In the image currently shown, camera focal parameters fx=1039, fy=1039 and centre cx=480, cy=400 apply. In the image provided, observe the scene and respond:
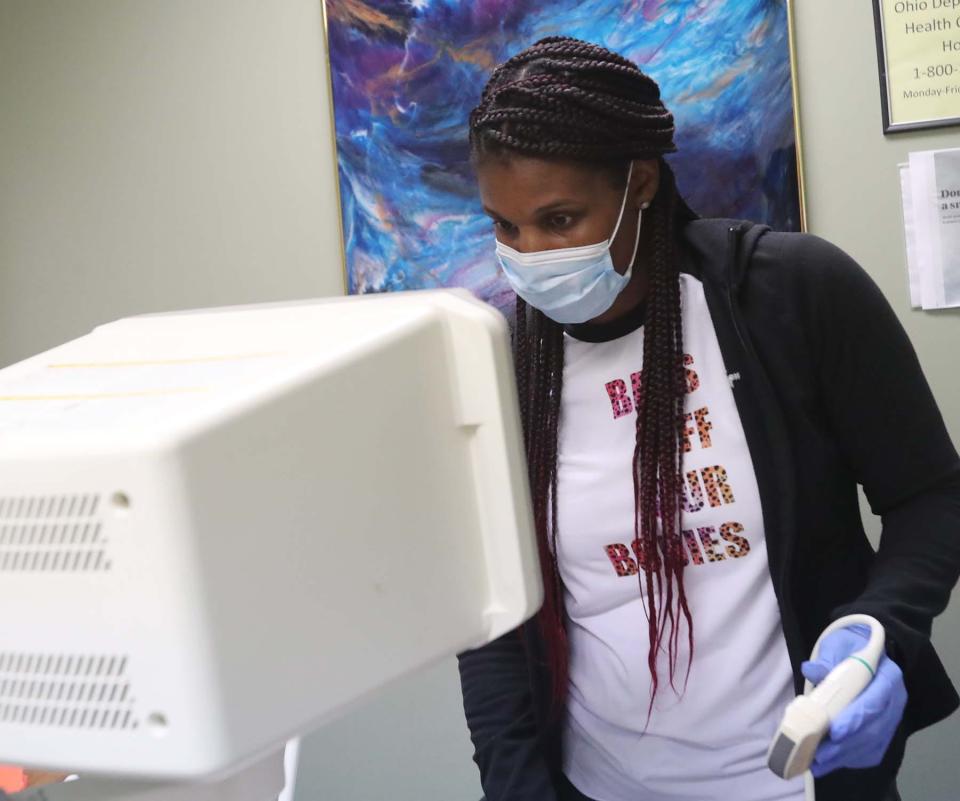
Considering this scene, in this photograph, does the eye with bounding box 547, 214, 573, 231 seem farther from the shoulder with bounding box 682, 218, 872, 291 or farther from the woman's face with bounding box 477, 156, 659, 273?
the shoulder with bounding box 682, 218, 872, 291

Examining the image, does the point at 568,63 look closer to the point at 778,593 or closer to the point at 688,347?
the point at 688,347

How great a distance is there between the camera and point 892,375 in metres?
1.01

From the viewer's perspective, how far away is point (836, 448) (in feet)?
3.45

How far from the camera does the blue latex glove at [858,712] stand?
825 millimetres

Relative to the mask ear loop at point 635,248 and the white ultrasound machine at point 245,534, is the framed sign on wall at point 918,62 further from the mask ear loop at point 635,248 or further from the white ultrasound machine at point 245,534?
the white ultrasound machine at point 245,534

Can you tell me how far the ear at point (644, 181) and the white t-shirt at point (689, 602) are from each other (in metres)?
0.10

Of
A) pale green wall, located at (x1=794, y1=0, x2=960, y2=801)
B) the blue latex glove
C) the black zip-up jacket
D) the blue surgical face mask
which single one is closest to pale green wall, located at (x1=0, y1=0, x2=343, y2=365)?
pale green wall, located at (x1=794, y1=0, x2=960, y2=801)

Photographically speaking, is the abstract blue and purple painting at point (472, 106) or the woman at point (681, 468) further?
the abstract blue and purple painting at point (472, 106)

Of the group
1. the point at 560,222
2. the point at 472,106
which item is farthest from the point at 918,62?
the point at 560,222

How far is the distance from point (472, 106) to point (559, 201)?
0.99 metres

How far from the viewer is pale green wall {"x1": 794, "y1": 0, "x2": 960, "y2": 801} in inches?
71.9

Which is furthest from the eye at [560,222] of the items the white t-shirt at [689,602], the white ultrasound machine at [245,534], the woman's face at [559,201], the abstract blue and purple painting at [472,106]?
the abstract blue and purple painting at [472,106]

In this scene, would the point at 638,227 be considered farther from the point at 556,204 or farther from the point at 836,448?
the point at 836,448

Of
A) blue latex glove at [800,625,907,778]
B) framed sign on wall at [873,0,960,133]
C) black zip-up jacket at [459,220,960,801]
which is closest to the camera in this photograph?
blue latex glove at [800,625,907,778]
